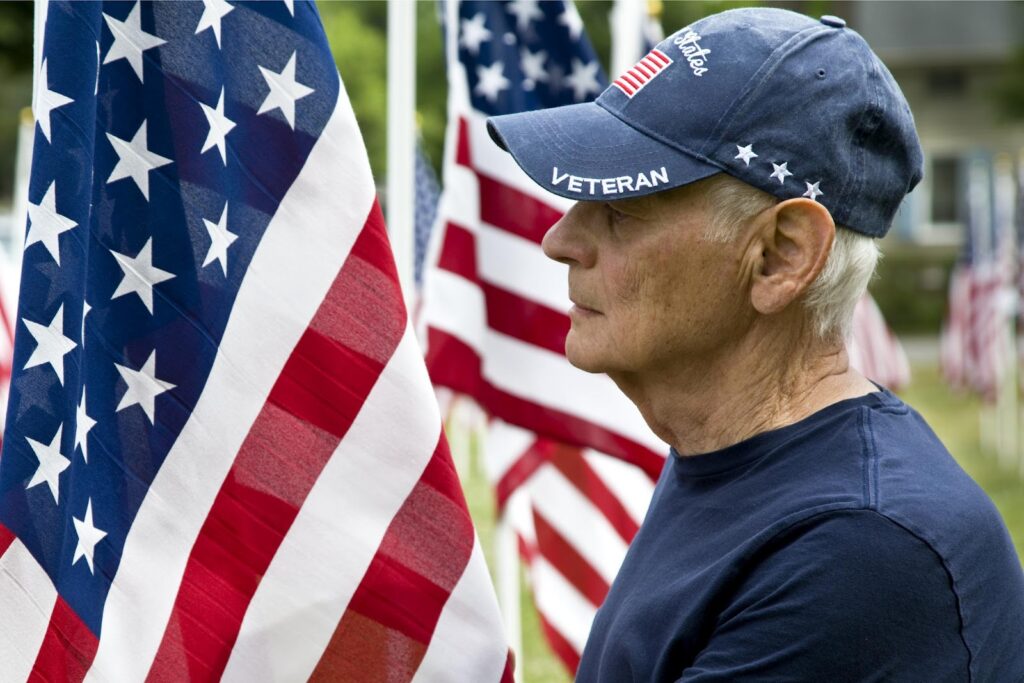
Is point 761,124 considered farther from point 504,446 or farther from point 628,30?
point 628,30

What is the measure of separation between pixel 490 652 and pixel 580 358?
1.64 ft

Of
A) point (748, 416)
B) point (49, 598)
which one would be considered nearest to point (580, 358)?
point (748, 416)

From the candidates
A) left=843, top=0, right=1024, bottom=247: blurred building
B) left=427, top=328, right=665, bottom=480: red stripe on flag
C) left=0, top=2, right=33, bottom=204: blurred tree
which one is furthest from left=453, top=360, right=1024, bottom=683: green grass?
left=0, top=2, right=33, bottom=204: blurred tree

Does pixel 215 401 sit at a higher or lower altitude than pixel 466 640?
higher

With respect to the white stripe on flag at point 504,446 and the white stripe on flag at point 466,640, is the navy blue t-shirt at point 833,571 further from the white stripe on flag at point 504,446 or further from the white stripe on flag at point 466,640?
the white stripe on flag at point 504,446

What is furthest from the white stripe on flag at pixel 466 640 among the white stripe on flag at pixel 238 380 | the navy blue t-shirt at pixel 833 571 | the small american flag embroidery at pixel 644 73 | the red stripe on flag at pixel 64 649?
the small american flag embroidery at pixel 644 73

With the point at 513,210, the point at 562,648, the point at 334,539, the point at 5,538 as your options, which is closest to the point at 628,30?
the point at 513,210

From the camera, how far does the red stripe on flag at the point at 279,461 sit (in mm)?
2115

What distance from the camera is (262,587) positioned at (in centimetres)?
213

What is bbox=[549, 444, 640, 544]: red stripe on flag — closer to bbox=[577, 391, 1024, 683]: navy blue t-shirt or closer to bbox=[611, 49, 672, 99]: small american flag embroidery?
bbox=[577, 391, 1024, 683]: navy blue t-shirt

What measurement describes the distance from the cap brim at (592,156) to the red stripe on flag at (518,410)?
2607 mm

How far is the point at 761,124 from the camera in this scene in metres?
1.84

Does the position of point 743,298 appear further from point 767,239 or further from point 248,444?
point 248,444

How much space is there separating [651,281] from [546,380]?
2.68 meters
